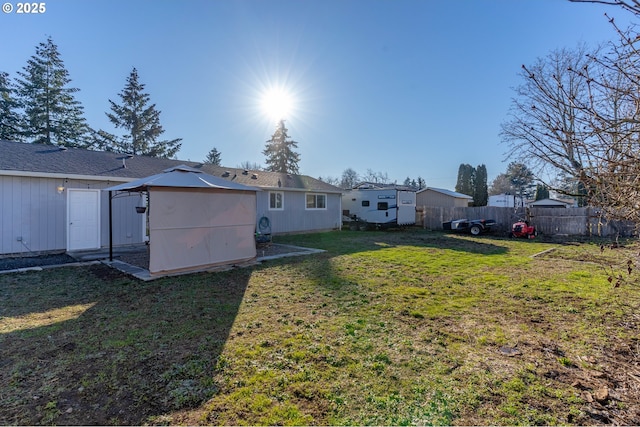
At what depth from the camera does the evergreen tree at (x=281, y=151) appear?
32.0 metres

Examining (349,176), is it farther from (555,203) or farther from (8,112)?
(8,112)

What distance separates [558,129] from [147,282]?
6.67 meters

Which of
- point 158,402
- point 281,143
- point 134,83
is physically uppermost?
point 134,83

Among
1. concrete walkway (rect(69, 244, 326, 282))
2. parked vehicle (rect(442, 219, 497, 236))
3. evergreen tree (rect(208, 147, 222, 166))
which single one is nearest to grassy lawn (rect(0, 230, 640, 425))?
concrete walkway (rect(69, 244, 326, 282))

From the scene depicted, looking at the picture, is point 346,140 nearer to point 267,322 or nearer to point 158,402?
point 267,322

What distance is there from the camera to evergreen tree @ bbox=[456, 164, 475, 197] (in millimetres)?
31172

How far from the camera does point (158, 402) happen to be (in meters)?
2.32

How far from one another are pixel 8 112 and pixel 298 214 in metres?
21.2

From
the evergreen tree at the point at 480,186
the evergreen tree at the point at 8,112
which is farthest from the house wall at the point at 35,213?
the evergreen tree at the point at 480,186

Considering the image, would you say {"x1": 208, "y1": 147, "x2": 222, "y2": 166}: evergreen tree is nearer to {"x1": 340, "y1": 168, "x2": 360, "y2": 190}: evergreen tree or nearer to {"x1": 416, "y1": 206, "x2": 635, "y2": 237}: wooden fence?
{"x1": 340, "y1": 168, "x2": 360, "y2": 190}: evergreen tree

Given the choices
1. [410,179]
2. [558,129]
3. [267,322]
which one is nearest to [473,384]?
[558,129]

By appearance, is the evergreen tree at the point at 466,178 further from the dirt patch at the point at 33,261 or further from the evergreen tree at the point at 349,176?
the dirt patch at the point at 33,261

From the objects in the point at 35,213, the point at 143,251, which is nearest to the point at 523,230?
the point at 143,251

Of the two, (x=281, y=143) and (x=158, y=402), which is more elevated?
(x=281, y=143)
